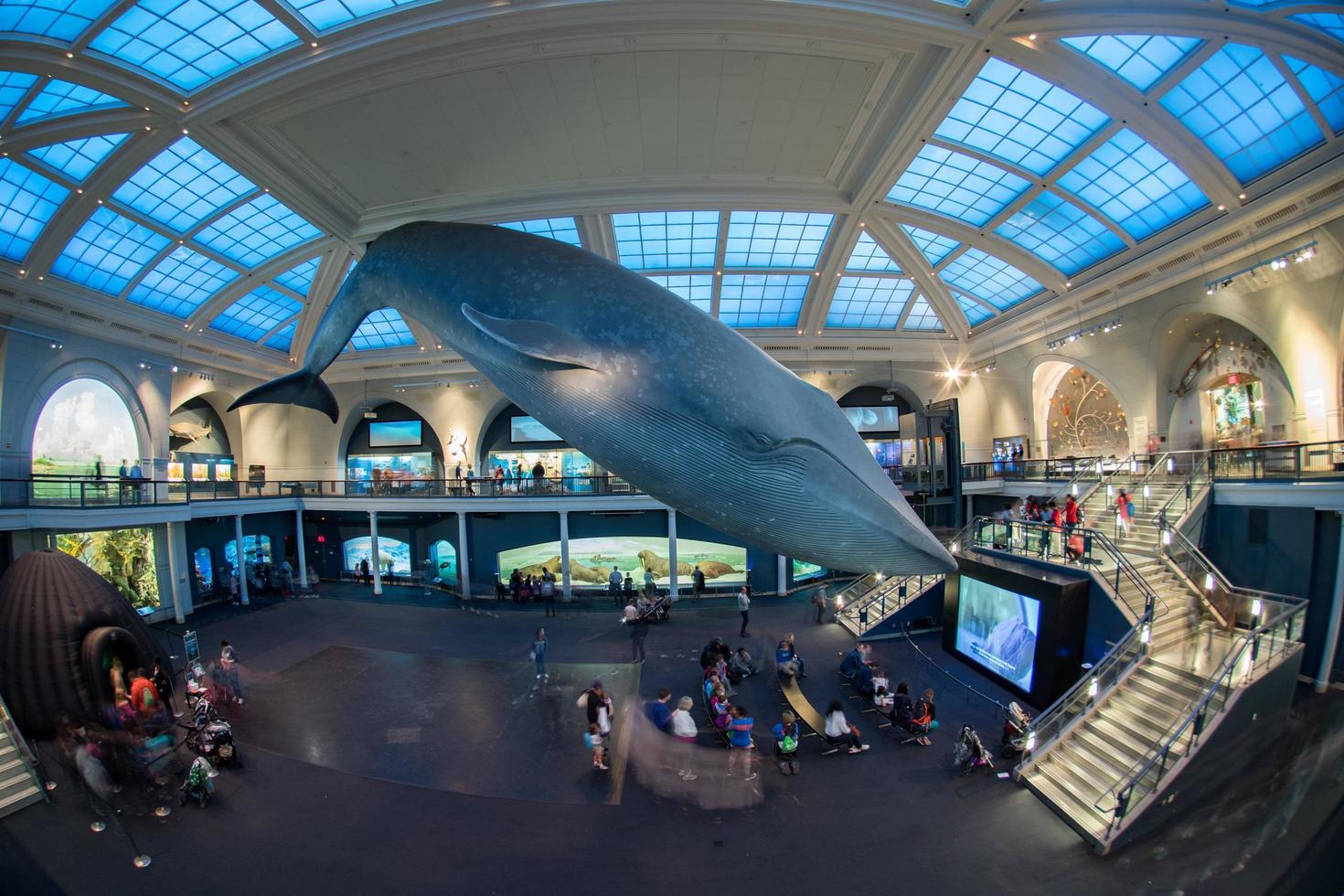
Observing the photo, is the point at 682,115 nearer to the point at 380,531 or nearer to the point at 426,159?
the point at 426,159

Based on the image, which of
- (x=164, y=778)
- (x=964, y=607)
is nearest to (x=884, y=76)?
(x=964, y=607)

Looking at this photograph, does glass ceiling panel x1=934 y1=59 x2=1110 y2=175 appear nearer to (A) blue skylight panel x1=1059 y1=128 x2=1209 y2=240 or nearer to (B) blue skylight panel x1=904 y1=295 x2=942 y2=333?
(A) blue skylight panel x1=1059 y1=128 x2=1209 y2=240

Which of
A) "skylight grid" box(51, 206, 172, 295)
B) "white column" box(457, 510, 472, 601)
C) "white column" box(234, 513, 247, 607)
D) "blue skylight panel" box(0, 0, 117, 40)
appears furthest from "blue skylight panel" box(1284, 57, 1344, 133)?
"white column" box(234, 513, 247, 607)

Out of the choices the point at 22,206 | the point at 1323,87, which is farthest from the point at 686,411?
the point at 22,206

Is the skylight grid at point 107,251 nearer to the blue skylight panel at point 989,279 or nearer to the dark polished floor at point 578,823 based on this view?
the dark polished floor at point 578,823

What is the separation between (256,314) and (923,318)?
3045cm

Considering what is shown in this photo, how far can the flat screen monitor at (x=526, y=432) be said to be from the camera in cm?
2714

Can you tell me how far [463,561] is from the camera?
19.2 meters

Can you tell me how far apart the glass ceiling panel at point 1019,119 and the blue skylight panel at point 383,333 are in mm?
22477

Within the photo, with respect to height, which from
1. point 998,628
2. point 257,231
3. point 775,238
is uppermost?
point 257,231

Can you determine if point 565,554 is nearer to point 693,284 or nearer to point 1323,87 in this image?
point 693,284

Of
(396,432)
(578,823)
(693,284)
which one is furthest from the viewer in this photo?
(396,432)

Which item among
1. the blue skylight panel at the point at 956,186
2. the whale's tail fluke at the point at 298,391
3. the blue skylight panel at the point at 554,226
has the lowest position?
the whale's tail fluke at the point at 298,391

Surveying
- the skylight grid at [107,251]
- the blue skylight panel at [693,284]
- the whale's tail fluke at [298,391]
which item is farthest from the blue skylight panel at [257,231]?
the whale's tail fluke at [298,391]
